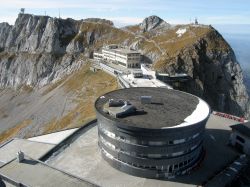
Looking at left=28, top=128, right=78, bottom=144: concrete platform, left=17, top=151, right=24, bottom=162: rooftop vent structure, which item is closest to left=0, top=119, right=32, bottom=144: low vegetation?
Result: left=28, top=128, right=78, bottom=144: concrete platform

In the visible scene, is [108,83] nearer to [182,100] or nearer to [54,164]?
[182,100]

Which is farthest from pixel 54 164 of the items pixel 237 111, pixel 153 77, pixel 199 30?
pixel 199 30

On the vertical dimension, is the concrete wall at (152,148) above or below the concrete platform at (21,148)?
above

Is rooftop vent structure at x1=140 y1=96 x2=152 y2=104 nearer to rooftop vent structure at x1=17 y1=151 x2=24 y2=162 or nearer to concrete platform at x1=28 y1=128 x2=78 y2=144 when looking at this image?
concrete platform at x1=28 y1=128 x2=78 y2=144

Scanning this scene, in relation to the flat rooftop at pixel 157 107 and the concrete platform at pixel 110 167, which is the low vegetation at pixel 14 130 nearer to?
the concrete platform at pixel 110 167

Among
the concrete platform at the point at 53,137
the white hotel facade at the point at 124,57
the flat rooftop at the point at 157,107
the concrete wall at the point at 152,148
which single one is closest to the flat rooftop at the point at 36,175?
the concrete wall at the point at 152,148

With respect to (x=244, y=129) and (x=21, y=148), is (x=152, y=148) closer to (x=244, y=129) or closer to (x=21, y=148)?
(x=244, y=129)

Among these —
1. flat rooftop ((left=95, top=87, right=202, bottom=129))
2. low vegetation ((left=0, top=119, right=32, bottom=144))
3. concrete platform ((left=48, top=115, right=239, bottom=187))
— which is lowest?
low vegetation ((left=0, top=119, right=32, bottom=144))
